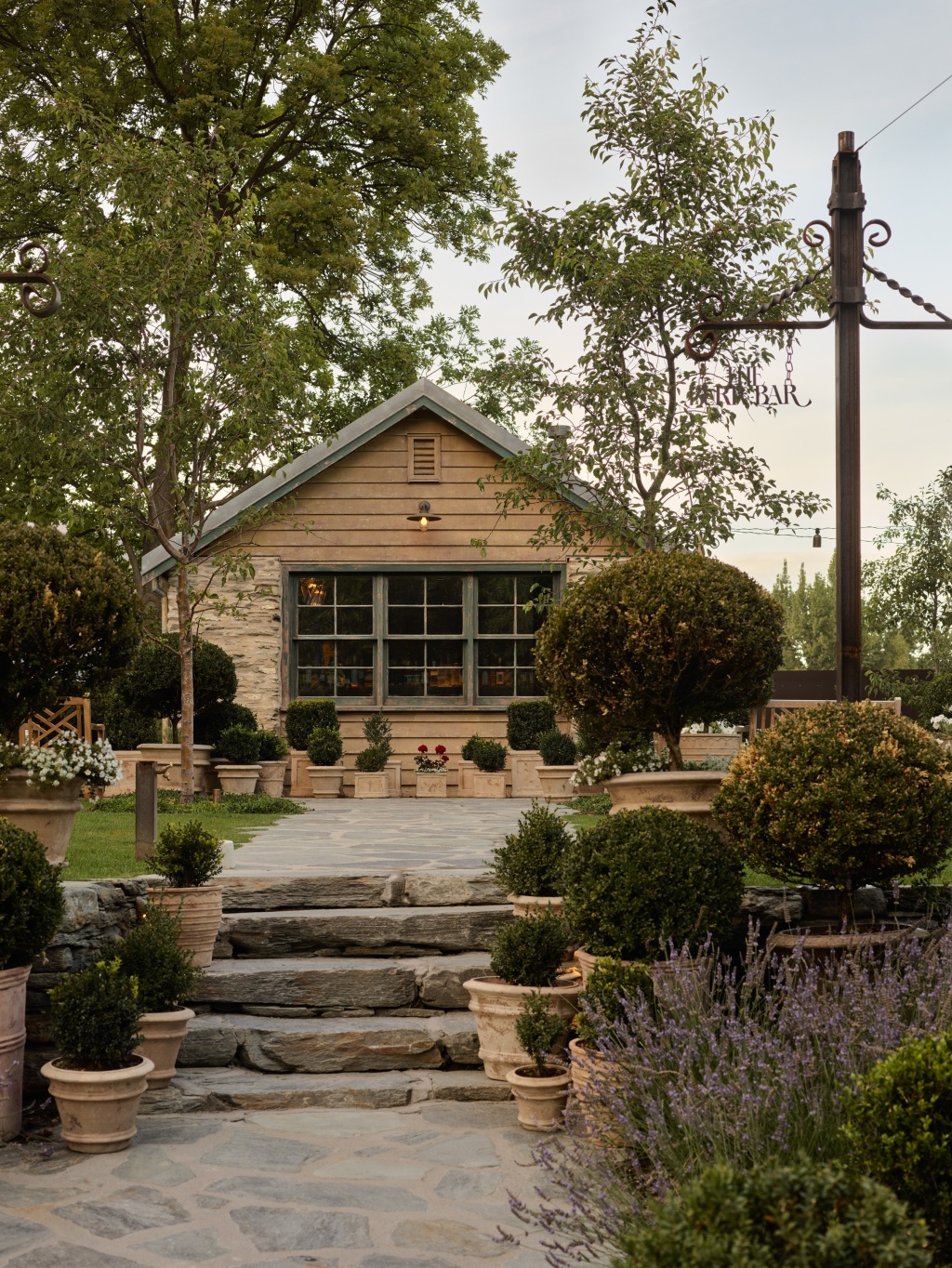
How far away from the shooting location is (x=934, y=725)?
14.0 metres

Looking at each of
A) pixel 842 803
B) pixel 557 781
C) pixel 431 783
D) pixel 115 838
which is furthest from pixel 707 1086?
pixel 431 783

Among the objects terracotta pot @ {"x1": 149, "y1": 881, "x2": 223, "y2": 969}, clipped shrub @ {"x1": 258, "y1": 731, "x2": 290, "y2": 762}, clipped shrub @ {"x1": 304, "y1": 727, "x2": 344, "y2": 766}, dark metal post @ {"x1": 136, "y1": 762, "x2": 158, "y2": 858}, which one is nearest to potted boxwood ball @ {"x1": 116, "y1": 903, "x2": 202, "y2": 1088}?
terracotta pot @ {"x1": 149, "y1": 881, "x2": 223, "y2": 969}

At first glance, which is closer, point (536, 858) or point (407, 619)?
point (536, 858)

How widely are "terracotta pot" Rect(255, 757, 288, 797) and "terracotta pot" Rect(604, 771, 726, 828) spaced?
321 inches

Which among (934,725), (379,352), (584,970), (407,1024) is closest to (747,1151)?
(584,970)

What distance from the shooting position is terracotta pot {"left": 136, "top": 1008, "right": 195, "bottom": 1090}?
5539 mm

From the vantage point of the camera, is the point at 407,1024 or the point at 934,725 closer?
the point at 407,1024

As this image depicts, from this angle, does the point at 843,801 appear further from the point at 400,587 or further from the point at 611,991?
the point at 400,587

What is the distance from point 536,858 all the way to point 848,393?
2.80 metres

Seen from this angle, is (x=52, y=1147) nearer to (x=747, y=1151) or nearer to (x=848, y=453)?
(x=747, y=1151)

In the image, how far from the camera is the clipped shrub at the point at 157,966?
18.2 ft

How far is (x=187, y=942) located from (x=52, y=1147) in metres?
1.42

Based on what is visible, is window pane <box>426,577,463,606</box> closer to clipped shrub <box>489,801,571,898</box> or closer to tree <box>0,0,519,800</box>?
tree <box>0,0,519,800</box>

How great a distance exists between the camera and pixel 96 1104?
4.93 metres
